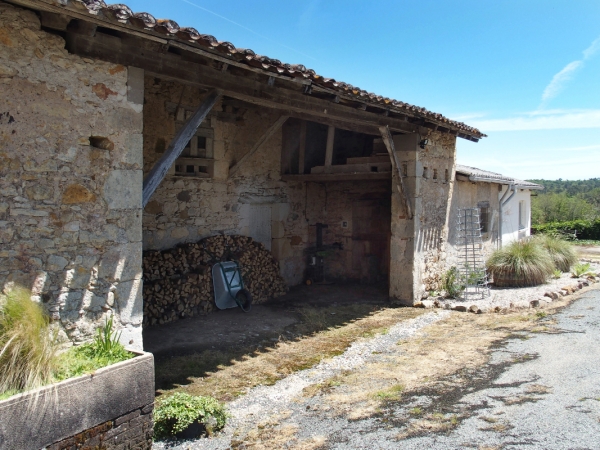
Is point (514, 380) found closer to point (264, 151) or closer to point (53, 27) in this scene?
point (53, 27)

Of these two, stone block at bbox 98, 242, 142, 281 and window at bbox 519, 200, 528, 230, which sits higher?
window at bbox 519, 200, 528, 230

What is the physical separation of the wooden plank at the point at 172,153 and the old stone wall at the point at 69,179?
0.21 m

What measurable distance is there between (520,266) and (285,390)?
→ 7.50 m

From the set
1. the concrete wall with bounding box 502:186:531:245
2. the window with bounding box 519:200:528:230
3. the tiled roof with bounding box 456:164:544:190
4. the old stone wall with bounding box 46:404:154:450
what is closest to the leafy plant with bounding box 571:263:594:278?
the concrete wall with bounding box 502:186:531:245

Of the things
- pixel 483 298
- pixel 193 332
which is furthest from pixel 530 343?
pixel 193 332

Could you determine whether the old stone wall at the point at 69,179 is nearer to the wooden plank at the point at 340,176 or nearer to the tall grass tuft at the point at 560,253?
the wooden plank at the point at 340,176

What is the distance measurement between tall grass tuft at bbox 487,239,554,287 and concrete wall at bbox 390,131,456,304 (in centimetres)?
171

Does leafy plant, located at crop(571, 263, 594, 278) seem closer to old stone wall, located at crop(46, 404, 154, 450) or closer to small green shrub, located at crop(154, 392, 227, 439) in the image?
small green shrub, located at crop(154, 392, 227, 439)

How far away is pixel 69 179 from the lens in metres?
4.03

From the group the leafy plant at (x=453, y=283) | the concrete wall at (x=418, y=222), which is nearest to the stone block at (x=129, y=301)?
the concrete wall at (x=418, y=222)

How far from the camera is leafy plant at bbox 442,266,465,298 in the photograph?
9578mm

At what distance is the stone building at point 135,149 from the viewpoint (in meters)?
3.77

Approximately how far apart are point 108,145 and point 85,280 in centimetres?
126

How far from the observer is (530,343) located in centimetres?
624
